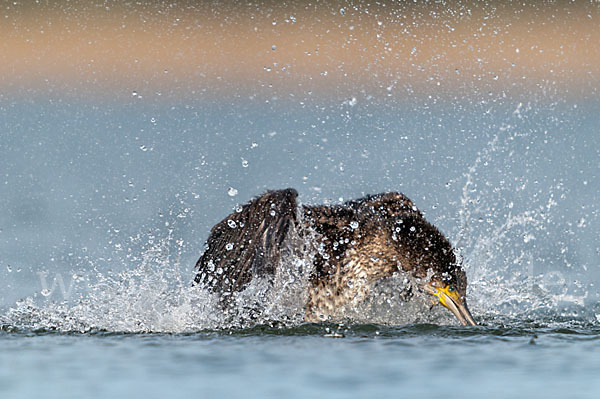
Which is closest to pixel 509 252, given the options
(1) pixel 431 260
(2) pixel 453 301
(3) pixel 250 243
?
(1) pixel 431 260

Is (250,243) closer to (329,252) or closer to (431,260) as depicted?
(329,252)

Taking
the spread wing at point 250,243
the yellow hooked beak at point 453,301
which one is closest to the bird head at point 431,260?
the yellow hooked beak at point 453,301

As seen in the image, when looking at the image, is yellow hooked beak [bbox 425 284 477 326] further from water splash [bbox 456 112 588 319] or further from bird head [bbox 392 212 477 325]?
water splash [bbox 456 112 588 319]

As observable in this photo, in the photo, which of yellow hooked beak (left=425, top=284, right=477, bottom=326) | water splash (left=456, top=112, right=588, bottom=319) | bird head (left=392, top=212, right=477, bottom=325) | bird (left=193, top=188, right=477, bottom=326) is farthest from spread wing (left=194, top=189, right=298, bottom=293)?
water splash (left=456, top=112, right=588, bottom=319)

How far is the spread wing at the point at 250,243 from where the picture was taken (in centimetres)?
684

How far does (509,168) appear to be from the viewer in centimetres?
1158

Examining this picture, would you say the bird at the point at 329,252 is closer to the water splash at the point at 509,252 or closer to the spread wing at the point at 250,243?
the spread wing at the point at 250,243

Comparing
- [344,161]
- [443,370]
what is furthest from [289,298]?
[344,161]

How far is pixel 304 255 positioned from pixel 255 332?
118 centimetres

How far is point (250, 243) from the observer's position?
7008 mm

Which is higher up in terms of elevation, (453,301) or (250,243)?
(250,243)

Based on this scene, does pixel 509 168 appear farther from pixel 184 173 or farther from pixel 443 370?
pixel 443 370

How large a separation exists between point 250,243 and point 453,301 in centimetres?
159

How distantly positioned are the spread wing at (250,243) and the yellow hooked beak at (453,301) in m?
1.24
